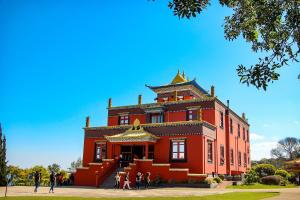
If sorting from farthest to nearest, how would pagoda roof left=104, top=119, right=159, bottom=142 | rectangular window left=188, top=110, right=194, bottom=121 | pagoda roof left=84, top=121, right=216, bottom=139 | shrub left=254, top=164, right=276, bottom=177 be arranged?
shrub left=254, top=164, right=276, bottom=177
rectangular window left=188, top=110, right=194, bottom=121
pagoda roof left=104, top=119, right=159, bottom=142
pagoda roof left=84, top=121, right=216, bottom=139

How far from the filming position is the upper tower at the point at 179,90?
127ft

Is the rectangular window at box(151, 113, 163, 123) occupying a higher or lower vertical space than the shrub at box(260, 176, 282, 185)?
higher

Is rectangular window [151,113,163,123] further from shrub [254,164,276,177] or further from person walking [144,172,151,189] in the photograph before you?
shrub [254,164,276,177]

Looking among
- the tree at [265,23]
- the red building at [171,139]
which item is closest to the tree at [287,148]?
the red building at [171,139]

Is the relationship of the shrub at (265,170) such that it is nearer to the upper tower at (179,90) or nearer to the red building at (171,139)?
the red building at (171,139)

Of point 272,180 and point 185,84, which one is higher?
point 185,84

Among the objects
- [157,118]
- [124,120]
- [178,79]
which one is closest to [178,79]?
[178,79]

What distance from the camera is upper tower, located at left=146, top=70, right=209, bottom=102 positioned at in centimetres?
3875

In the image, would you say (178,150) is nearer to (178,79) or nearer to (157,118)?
(157,118)

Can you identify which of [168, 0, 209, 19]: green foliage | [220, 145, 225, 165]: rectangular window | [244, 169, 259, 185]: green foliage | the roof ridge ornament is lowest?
[244, 169, 259, 185]: green foliage

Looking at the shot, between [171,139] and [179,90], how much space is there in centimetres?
911

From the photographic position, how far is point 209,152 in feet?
105

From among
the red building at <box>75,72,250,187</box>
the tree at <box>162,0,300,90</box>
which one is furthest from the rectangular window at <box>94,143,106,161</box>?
the tree at <box>162,0,300,90</box>

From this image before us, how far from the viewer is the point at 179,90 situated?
3944 centimetres
